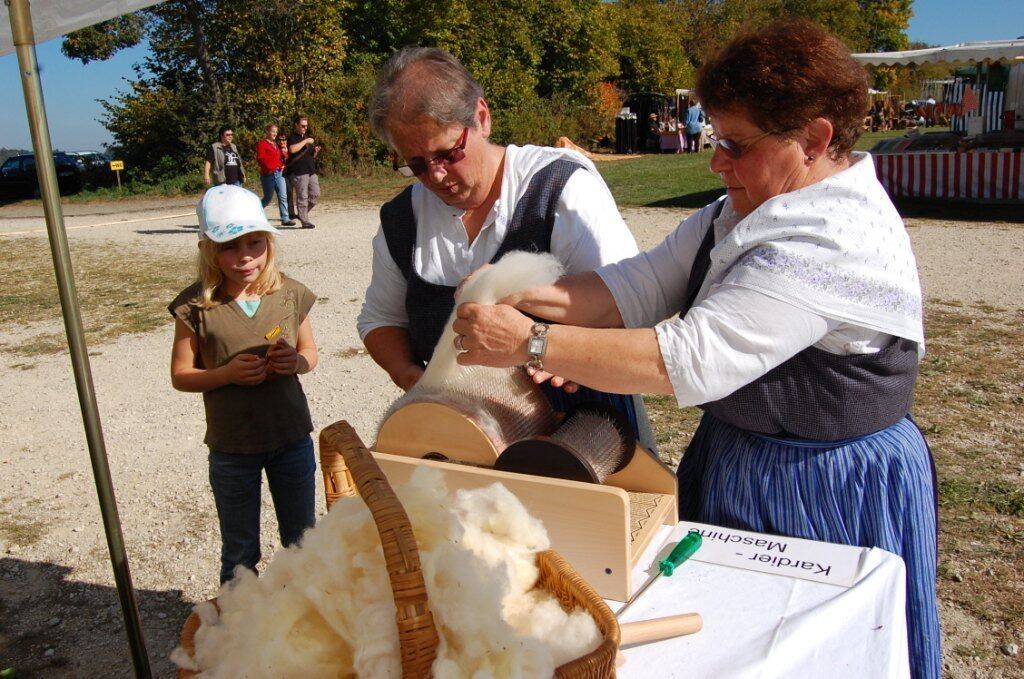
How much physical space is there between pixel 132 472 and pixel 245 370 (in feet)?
6.66

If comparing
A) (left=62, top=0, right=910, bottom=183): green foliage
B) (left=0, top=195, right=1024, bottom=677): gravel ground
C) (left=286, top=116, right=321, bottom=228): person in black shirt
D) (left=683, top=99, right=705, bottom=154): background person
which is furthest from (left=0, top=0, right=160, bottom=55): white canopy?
(left=683, top=99, right=705, bottom=154): background person

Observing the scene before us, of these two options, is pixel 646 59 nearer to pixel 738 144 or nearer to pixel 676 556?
pixel 738 144

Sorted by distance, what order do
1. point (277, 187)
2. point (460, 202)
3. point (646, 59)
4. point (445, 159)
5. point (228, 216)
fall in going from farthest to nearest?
point (646, 59), point (277, 187), point (228, 216), point (460, 202), point (445, 159)

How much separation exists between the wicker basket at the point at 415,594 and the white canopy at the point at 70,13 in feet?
3.74

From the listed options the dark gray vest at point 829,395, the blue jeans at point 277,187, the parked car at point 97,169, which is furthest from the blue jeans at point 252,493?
the parked car at point 97,169

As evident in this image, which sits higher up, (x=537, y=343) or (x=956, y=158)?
(x=537, y=343)

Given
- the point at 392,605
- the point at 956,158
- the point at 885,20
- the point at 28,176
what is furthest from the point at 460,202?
the point at 885,20

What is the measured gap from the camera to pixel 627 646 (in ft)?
Result: 3.83

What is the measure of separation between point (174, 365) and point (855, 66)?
6.10ft

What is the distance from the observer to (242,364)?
2215mm

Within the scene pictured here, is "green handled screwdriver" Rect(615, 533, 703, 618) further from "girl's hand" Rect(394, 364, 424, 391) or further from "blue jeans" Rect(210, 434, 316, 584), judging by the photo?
"blue jeans" Rect(210, 434, 316, 584)

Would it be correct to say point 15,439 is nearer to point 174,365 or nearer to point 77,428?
point 77,428

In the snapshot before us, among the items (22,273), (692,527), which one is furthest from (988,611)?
(22,273)

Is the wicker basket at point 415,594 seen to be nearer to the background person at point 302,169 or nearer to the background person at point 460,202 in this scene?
the background person at point 460,202
